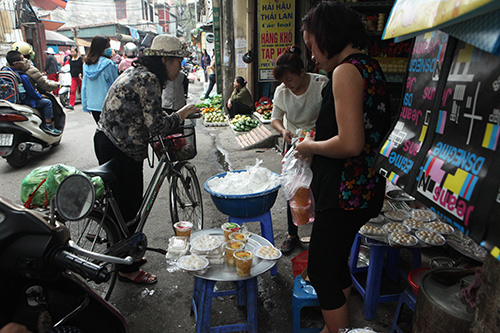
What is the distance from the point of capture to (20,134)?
5918mm

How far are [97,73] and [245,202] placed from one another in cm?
436

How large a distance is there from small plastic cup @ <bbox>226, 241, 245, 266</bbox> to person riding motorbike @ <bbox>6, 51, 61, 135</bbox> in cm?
587

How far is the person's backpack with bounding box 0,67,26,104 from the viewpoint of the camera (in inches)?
235

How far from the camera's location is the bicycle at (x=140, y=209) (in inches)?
102

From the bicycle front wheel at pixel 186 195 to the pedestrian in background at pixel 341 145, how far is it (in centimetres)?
185

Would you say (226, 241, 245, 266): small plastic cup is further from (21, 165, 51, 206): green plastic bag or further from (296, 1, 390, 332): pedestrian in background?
(21, 165, 51, 206): green plastic bag

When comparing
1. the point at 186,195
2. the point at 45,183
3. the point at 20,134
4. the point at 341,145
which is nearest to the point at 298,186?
the point at 341,145

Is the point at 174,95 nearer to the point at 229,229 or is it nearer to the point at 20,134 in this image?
the point at 20,134

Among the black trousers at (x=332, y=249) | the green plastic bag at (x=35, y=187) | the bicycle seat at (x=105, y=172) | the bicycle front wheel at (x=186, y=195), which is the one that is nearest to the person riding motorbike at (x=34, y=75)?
the bicycle front wheel at (x=186, y=195)

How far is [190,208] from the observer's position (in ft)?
12.5

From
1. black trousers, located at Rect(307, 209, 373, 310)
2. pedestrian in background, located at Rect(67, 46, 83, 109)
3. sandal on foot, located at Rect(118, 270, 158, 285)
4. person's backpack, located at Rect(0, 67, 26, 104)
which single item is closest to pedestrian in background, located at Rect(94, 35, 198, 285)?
sandal on foot, located at Rect(118, 270, 158, 285)

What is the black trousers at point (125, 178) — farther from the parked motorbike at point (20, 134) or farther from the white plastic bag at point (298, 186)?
the parked motorbike at point (20, 134)

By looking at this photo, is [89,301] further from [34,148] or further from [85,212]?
[34,148]

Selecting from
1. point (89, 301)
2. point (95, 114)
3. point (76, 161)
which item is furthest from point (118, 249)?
point (76, 161)
